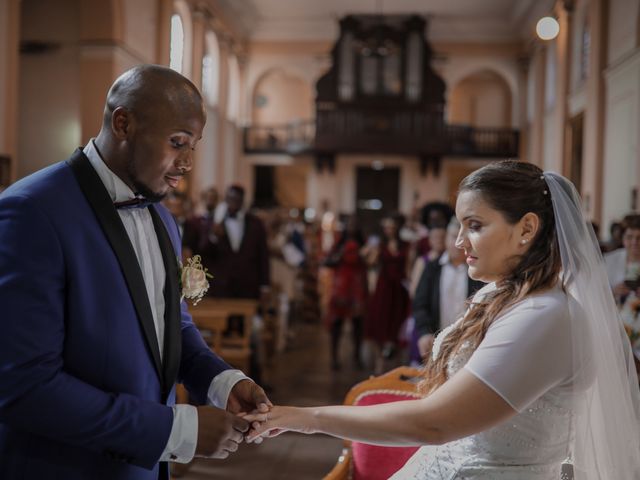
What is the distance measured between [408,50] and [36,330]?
59.2 ft

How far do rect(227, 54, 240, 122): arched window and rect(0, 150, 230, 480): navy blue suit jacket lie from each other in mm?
17275

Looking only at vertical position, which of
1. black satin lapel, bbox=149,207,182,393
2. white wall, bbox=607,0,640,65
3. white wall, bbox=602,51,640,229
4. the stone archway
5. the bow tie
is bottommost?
black satin lapel, bbox=149,207,182,393

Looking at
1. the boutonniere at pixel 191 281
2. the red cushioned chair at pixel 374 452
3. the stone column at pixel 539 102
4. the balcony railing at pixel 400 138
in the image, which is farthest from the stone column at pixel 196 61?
the boutonniere at pixel 191 281

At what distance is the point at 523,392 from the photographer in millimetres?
1592

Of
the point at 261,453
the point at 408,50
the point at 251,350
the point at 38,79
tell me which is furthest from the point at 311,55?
the point at 261,453

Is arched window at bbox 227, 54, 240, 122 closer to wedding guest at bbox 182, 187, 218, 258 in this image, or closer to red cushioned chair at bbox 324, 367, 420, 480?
wedding guest at bbox 182, 187, 218, 258

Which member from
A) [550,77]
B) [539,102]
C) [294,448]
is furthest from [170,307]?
[539,102]

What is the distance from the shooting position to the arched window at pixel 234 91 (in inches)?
728

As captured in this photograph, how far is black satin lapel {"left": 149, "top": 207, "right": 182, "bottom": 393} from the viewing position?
5.61 ft

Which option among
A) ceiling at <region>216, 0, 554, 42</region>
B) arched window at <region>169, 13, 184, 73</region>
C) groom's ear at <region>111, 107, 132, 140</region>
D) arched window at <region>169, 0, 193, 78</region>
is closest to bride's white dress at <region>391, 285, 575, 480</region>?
groom's ear at <region>111, 107, 132, 140</region>

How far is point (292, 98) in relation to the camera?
77.8ft

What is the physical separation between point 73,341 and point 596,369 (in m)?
1.32

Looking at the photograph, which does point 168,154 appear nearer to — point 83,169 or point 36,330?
→ point 83,169

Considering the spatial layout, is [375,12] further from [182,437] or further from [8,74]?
[182,437]
